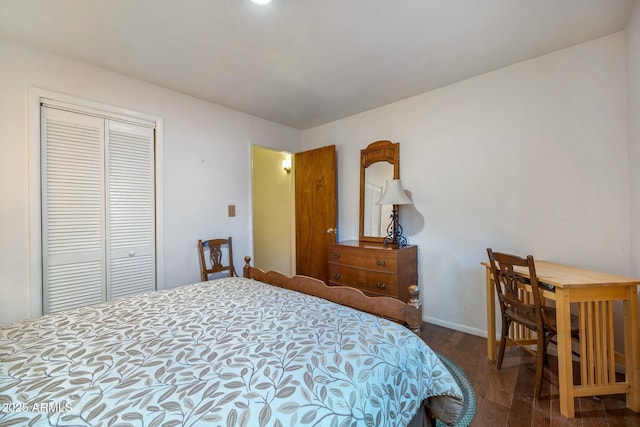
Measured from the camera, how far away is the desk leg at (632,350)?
5.06 feet

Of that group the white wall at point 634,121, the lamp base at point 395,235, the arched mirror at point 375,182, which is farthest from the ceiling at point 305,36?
the lamp base at point 395,235

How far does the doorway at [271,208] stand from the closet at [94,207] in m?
1.99

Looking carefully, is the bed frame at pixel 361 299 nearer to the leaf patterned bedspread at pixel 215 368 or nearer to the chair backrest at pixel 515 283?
the leaf patterned bedspread at pixel 215 368

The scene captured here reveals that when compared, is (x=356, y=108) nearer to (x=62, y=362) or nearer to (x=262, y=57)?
(x=262, y=57)

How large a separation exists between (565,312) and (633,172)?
1.13 m

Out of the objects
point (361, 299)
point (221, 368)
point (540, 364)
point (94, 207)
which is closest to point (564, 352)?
point (540, 364)

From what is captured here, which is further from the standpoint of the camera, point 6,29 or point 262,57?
point 262,57

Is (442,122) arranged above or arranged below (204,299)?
above

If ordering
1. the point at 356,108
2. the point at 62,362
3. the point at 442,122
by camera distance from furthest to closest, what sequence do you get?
the point at 356,108
the point at 442,122
the point at 62,362

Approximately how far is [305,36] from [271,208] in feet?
9.81

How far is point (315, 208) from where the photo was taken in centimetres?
361

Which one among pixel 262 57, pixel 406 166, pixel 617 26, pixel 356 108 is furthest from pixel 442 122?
pixel 262 57

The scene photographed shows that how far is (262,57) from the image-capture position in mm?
2156

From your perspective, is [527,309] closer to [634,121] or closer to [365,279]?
[365,279]
